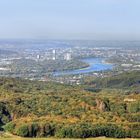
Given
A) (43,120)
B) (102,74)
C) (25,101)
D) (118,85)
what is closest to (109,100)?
(25,101)

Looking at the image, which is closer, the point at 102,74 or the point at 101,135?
the point at 101,135

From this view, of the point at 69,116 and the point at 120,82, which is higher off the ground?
the point at 69,116

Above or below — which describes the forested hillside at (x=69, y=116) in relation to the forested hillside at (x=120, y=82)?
above

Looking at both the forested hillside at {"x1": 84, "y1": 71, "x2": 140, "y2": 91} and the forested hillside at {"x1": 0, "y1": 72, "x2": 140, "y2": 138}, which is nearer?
the forested hillside at {"x1": 0, "y1": 72, "x2": 140, "y2": 138}

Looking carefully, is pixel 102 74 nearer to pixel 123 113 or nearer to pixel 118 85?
pixel 118 85

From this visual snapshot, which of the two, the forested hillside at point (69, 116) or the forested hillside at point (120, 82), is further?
the forested hillside at point (120, 82)

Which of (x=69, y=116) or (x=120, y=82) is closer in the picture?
(x=69, y=116)

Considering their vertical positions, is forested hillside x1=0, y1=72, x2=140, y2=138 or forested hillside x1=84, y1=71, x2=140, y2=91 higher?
forested hillside x1=0, y1=72, x2=140, y2=138

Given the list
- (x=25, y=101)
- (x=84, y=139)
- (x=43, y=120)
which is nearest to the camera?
(x=84, y=139)

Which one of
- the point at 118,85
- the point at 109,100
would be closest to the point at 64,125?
the point at 109,100

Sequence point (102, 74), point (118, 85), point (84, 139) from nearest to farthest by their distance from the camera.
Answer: point (84, 139), point (118, 85), point (102, 74)
